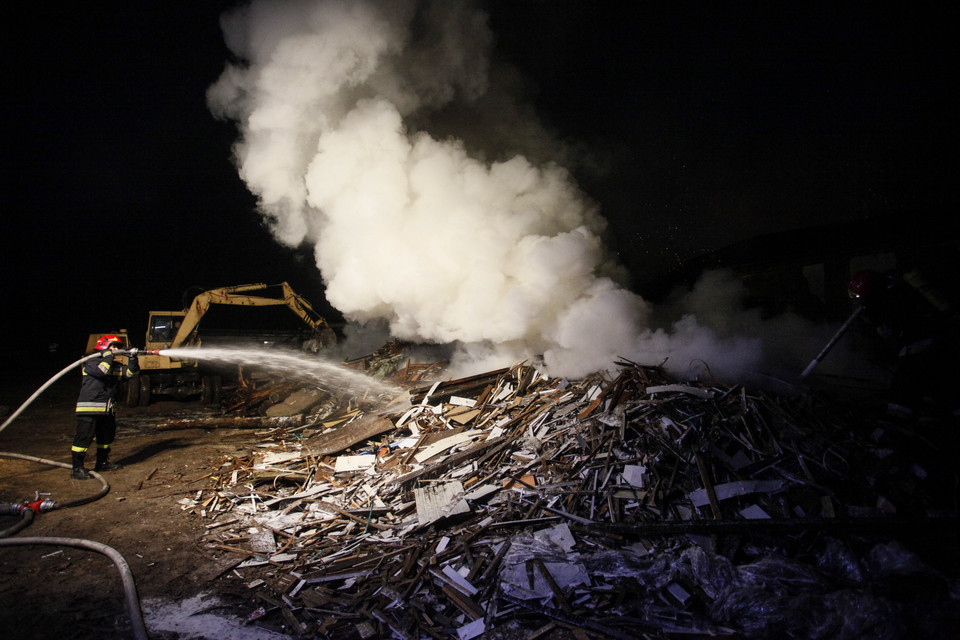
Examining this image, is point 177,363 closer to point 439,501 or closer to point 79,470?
point 79,470

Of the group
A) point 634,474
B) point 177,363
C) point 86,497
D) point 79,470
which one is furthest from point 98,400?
point 634,474

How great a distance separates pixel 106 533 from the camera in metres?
5.32

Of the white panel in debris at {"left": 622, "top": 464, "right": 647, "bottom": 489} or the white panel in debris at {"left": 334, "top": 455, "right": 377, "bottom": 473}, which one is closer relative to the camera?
the white panel in debris at {"left": 622, "top": 464, "right": 647, "bottom": 489}

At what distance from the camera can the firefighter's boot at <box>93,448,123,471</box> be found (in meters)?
7.58

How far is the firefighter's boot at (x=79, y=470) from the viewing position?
23.4ft

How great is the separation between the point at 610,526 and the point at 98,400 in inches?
347

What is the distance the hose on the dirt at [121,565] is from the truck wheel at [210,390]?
1029 centimetres

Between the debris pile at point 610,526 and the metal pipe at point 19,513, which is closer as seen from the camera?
the debris pile at point 610,526

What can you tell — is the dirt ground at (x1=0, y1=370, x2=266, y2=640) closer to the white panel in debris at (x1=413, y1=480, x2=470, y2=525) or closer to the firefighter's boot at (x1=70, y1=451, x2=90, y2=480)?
A: the firefighter's boot at (x1=70, y1=451, x2=90, y2=480)

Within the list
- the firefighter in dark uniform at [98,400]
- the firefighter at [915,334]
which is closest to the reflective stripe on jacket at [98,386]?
the firefighter in dark uniform at [98,400]

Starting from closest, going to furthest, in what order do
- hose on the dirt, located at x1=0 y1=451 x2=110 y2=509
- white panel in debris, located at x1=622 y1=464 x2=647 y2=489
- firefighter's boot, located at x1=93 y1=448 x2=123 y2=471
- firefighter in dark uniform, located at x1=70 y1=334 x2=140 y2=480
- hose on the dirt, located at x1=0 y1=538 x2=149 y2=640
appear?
hose on the dirt, located at x1=0 y1=538 x2=149 y2=640 < white panel in debris, located at x1=622 y1=464 x2=647 y2=489 < hose on the dirt, located at x1=0 y1=451 x2=110 y2=509 < firefighter in dark uniform, located at x1=70 y1=334 x2=140 y2=480 < firefighter's boot, located at x1=93 y1=448 x2=123 y2=471

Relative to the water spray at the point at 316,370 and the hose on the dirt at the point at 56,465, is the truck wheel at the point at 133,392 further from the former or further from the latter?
the hose on the dirt at the point at 56,465

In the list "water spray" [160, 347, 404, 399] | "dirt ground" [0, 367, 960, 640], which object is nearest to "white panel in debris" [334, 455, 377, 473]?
"dirt ground" [0, 367, 960, 640]

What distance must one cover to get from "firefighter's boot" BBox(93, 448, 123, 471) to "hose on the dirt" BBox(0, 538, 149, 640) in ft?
10.9
